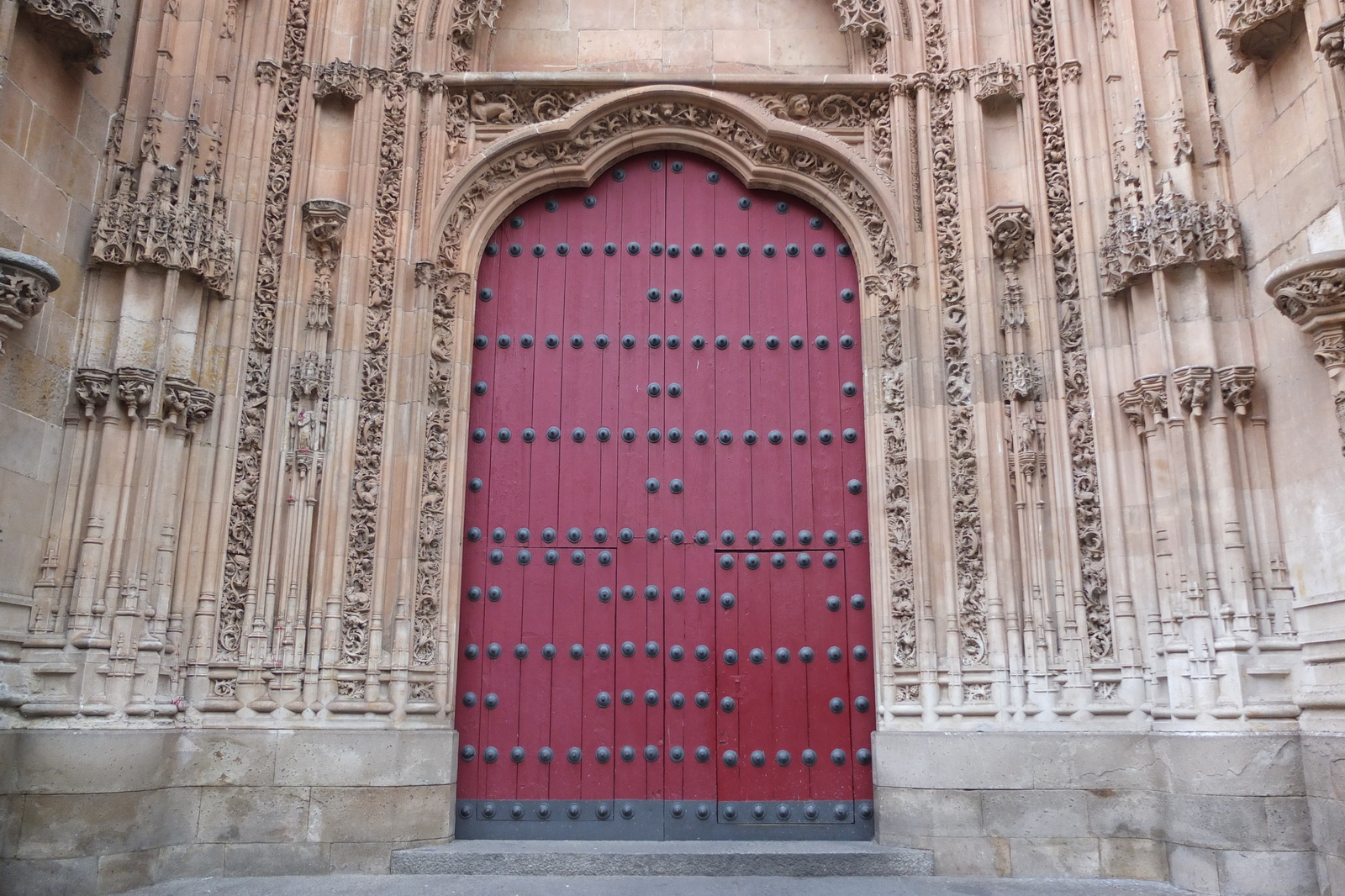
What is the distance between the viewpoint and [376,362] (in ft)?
23.4

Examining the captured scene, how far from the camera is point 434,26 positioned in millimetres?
7812

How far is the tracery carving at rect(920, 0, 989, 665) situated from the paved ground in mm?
1344

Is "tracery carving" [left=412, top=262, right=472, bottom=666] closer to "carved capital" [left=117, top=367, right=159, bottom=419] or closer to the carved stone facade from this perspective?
the carved stone facade

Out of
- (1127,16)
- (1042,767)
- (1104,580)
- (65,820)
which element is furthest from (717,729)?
(1127,16)

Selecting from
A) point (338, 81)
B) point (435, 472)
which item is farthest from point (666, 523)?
point (338, 81)

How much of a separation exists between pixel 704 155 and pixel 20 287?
457 cm

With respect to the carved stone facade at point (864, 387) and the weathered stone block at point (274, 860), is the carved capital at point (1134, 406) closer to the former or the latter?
the carved stone facade at point (864, 387)

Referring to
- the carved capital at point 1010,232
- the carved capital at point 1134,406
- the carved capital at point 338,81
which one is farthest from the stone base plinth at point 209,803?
the carved capital at point 1010,232

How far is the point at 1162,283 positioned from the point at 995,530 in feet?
5.77

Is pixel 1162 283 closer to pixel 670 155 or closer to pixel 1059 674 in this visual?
pixel 1059 674

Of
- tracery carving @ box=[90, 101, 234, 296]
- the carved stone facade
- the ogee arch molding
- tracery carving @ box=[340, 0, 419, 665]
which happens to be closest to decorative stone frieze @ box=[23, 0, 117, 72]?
the carved stone facade

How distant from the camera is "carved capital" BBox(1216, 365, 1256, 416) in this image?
6102mm

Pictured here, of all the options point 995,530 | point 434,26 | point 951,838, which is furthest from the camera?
point 434,26

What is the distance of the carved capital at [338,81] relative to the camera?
7.45 m
